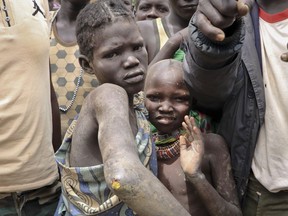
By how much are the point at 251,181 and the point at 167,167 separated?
0.35m

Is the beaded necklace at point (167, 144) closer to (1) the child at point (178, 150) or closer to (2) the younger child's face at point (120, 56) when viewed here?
(1) the child at point (178, 150)

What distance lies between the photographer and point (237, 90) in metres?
1.89

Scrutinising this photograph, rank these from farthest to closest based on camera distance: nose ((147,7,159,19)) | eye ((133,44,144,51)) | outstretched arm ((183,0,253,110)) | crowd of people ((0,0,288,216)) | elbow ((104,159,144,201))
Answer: nose ((147,7,159,19)) < eye ((133,44,144,51)) < crowd of people ((0,0,288,216)) < outstretched arm ((183,0,253,110)) < elbow ((104,159,144,201))

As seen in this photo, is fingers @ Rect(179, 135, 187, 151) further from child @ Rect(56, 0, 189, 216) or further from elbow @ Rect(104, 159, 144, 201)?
elbow @ Rect(104, 159, 144, 201)

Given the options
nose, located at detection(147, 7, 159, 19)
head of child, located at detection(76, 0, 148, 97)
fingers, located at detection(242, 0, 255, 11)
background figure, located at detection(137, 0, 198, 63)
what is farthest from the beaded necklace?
nose, located at detection(147, 7, 159, 19)

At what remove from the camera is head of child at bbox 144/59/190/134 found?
194 cm

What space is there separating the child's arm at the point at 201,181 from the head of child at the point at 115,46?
10.0 inches

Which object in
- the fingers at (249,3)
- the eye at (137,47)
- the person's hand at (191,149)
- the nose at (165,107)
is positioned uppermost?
the fingers at (249,3)

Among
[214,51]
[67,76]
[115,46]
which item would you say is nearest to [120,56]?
[115,46]

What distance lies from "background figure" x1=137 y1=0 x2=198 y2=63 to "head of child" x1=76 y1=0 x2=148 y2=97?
1.20m

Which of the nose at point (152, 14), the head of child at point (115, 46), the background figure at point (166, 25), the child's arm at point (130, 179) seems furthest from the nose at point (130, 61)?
the nose at point (152, 14)

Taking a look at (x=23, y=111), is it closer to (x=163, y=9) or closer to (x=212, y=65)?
(x=212, y=65)

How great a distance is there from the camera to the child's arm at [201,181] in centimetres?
175

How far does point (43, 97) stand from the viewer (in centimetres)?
211
